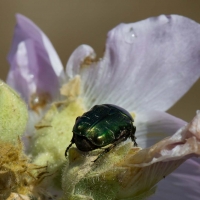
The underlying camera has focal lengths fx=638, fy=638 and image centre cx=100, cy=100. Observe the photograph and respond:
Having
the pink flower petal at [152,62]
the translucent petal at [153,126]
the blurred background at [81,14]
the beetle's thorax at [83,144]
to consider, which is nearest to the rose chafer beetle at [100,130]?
the beetle's thorax at [83,144]

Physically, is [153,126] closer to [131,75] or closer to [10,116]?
[131,75]

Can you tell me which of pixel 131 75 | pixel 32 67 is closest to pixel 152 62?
pixel 131 75

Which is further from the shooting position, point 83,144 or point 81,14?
point 81,14

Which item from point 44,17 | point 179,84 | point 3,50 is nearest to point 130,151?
point 179,84

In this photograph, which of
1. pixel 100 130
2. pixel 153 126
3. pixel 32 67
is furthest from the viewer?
pixel 32 67

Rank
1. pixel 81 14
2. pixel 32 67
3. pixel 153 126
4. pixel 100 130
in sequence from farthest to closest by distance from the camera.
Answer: pixel 81 14, pixel 32 67, pixel 153 126, pixel 100 130

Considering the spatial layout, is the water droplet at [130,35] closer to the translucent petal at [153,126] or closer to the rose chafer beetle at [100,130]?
the translucent petal at [153,126]
